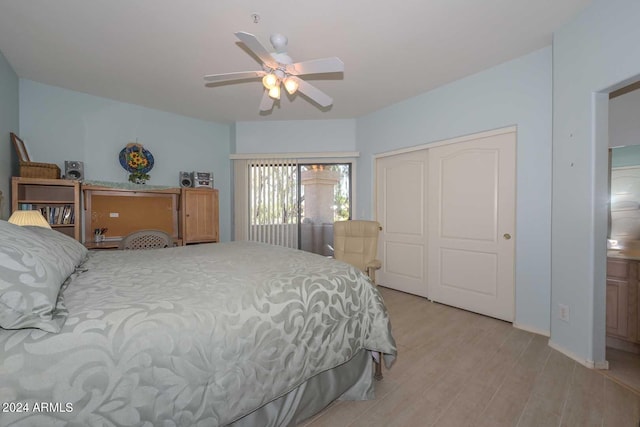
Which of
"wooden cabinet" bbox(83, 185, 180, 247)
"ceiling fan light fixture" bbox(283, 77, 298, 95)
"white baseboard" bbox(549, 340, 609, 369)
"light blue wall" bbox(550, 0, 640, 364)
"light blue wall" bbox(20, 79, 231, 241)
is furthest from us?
"wooden cabinet" bbox(83, 185, 180, 247)

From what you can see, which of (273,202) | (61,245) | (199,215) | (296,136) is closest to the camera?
(61,245)

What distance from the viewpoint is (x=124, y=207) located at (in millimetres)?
3828

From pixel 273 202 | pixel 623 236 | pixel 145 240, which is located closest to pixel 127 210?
pixel 145 240

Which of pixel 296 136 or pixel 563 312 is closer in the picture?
pixel 563 312

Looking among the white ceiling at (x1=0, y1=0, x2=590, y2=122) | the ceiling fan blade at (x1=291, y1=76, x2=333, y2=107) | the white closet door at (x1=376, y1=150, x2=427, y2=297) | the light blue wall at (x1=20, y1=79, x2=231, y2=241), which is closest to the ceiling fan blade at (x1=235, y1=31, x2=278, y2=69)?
the ceiling fan blade at (x1=291, y1=76, x2=333, y2=107)

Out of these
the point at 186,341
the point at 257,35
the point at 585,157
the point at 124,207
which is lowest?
the point at 186,341

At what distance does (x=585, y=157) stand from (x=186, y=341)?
2.77 m

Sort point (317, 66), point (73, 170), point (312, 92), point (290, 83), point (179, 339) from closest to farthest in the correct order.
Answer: point (179, 339)
point (317, 66)
point (290, 83)
point (312, 92)
point (73, 170)

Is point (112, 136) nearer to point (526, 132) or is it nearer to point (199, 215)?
point (199, 215)

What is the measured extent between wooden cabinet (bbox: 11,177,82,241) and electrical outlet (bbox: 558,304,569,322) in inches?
190

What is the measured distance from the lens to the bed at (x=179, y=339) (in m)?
0.78

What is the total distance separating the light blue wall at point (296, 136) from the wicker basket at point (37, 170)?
2276 mm

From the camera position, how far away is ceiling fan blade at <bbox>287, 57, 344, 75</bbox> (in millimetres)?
1867

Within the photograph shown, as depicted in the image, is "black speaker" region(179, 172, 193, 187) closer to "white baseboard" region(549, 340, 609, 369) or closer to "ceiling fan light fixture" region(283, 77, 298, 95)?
"ceiling fan light fixture" region(283, 77, 298, 95)
